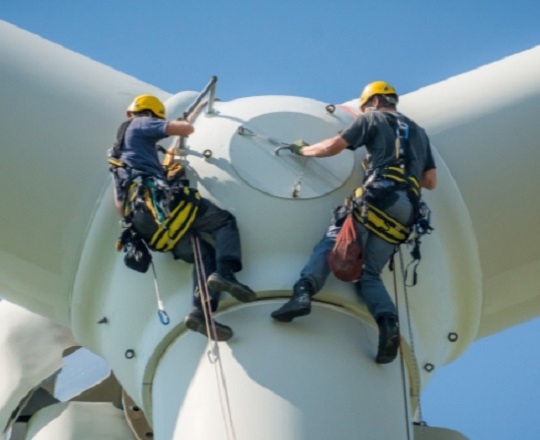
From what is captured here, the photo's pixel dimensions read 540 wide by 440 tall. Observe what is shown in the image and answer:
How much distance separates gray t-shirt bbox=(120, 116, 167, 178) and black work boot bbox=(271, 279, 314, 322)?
1355mm

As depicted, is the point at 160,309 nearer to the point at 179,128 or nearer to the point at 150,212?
the point at 150,212

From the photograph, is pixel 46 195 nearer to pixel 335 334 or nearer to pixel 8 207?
pixel 8 207

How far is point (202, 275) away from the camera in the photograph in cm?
1202

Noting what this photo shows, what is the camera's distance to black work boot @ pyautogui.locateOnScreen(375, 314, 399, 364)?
11.8m

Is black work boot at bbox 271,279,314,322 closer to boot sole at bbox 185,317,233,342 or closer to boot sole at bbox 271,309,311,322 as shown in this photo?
boot sole at bbox 271,309,311,322

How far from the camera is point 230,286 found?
11.7 m

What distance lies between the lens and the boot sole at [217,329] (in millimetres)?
11773

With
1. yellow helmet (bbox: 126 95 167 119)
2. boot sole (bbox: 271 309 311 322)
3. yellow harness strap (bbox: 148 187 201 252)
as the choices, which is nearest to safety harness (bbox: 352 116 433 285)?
boot sole (bbox: 271 309 311 322)

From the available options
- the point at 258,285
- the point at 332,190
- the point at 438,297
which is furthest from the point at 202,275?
the point at 438,297

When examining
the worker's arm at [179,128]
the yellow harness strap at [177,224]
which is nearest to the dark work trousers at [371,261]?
the yellow harness strap at [177,224]

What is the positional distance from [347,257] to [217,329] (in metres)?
1.07

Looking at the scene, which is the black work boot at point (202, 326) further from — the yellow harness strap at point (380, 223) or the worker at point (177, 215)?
the yellow harness strap at point (380, 223)

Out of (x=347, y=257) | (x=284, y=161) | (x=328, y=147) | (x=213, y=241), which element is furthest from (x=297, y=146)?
(x=347, y=257)

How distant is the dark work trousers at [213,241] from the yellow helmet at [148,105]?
92cm
